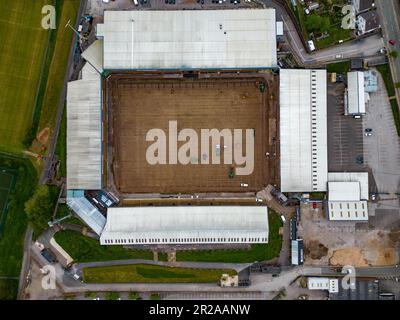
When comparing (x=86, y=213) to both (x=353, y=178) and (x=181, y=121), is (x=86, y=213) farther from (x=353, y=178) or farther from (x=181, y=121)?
(x=353, y=178)

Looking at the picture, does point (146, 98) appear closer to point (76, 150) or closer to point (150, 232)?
point (76, 150)

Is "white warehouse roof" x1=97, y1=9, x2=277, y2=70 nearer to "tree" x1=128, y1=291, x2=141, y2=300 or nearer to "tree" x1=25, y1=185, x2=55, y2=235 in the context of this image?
"tree" x1=25, y1=185, x2=55, y2=235

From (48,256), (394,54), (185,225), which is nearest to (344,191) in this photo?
(394,54)

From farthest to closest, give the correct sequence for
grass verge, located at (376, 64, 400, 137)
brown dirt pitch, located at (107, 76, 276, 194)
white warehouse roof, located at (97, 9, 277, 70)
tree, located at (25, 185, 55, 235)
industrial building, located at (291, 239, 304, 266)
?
brown dirt pitch, located at (107, 76, 276, 194) < grass verge, located at (376, 64, 400, 137) < industrial building, located at (291, 239, 304, 266) < white warehouse roof, located at (97, 9, 277, 70) < tree, located at (25, 185, 55, 235)

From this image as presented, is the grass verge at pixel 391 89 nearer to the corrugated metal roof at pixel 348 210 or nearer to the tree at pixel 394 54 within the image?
the tree at pixel 394 54

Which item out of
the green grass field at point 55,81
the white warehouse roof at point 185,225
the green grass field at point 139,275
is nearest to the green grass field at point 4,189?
the green grass field at point 55,81

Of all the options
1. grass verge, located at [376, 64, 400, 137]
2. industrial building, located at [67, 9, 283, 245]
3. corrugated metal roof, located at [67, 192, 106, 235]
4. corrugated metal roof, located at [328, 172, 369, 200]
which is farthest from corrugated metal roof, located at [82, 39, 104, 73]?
grass verge, located at [376, 64, 400, 137]
